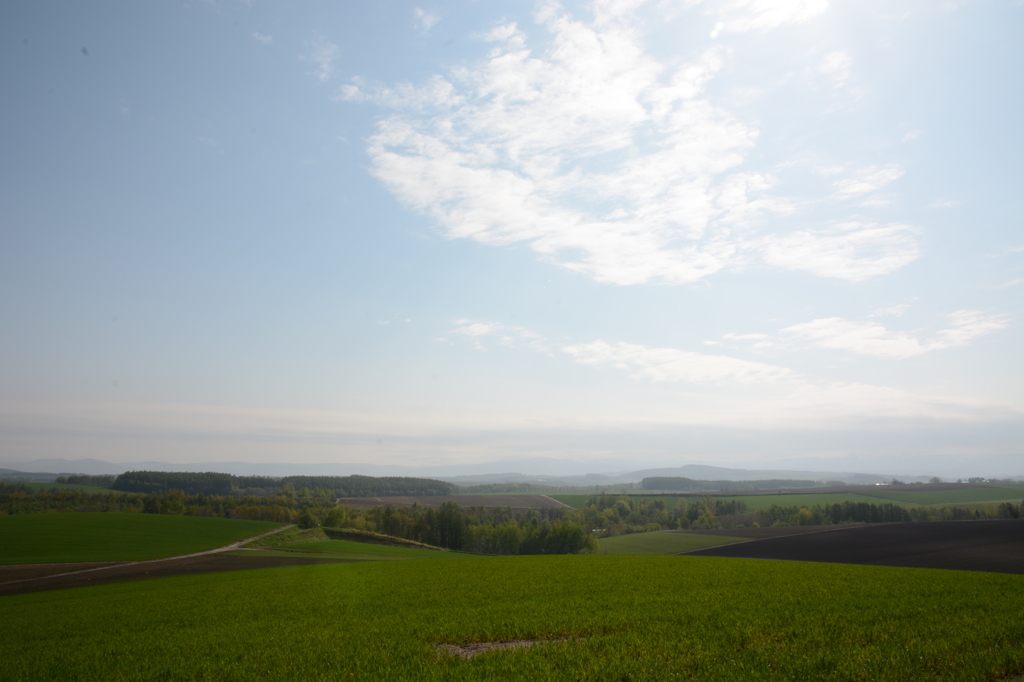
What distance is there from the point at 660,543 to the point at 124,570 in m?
60.5

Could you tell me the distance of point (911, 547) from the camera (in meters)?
44.6

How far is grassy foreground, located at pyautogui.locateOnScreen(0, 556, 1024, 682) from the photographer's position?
1027 cm

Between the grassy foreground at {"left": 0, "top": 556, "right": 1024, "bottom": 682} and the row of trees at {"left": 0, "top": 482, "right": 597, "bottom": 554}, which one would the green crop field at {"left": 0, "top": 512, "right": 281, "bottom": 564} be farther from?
the grassy foreground at {"left": 0, "top": 556, "right": 1024, "bottom": 682}

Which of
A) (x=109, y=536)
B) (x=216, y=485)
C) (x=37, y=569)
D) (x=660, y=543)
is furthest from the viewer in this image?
(x=216, y=485)

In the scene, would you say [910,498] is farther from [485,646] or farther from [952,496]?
[485,646]

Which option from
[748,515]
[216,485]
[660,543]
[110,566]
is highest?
[110,566]

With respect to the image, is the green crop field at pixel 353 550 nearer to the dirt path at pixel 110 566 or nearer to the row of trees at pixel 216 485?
the dirt path at pixel 110 566

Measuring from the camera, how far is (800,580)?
71.3ft

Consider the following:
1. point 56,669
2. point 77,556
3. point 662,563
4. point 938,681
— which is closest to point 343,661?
point 56,669

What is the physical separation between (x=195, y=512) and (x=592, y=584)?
362 ft

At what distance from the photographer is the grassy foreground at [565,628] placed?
10273 millimetres

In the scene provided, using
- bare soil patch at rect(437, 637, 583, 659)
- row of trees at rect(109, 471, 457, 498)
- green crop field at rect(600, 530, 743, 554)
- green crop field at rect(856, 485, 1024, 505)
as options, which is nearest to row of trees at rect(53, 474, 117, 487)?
A: row of trees at rect(109, 471, 457, 498)

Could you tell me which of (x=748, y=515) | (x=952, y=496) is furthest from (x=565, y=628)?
(x=952, y=496)

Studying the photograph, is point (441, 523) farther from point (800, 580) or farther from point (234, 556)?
point (800, 580)
